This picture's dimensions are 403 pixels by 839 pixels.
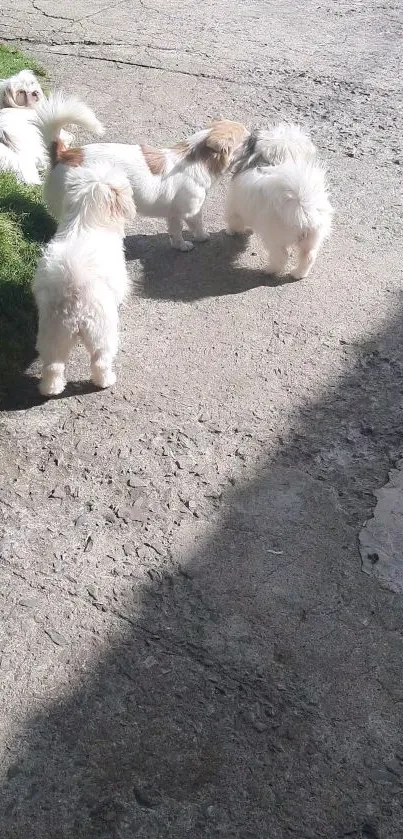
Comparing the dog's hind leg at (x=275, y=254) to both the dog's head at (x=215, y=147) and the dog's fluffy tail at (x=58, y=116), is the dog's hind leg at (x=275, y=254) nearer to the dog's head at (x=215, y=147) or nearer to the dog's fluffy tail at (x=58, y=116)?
the dog's head at (x=215, y=147)

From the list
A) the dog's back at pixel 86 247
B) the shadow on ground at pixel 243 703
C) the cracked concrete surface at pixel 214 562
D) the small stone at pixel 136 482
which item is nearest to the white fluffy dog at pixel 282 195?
the cracked concrete surface at pixel 214 562

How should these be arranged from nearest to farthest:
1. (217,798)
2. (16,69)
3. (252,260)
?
(217,798) → (252,260) → (16,69)

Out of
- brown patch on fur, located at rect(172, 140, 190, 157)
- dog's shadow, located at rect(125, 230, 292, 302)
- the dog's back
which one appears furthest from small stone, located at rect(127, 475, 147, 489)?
brown patch on fur, located at rect(172, 140, 190, 157)

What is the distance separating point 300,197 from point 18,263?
1588 millimetres

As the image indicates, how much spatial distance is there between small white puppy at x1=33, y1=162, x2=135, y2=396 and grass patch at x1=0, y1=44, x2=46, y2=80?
3468 mm

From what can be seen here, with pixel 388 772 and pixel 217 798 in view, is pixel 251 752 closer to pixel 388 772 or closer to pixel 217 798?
pixel 217 798

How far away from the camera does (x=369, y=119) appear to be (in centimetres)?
658

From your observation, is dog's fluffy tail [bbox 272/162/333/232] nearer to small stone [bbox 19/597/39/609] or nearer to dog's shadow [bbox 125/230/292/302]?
dog's shadow [bbox 125/230/292/302]

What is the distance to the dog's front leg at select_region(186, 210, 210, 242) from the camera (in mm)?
5055

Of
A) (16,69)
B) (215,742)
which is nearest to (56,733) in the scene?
(215,742)

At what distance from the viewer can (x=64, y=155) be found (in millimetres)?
4594

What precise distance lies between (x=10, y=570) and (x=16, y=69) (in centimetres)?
547

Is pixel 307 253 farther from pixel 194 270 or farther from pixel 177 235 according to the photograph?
pixel 177 235

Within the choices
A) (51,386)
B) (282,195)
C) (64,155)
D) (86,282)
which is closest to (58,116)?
(64,155)
